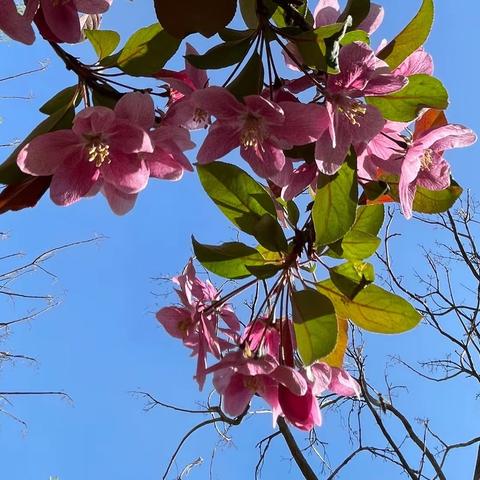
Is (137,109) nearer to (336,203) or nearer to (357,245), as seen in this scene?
(336,203)

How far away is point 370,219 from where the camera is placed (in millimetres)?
794

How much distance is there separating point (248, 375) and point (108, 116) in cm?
37

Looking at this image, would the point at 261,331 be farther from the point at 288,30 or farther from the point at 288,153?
the point at 288,30

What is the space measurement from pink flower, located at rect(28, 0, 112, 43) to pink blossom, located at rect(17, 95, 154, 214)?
0.09m

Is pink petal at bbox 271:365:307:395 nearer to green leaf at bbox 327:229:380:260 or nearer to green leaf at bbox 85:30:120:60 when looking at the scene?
green leaf at bbox 327:229:380:260

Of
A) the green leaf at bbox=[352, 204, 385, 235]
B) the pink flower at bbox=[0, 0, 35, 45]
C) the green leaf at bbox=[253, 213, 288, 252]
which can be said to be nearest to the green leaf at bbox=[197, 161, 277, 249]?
the green leaf at bbox=[253, 213, 288, 252]

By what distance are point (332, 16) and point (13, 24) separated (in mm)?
367

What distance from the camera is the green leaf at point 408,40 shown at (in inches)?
25.1

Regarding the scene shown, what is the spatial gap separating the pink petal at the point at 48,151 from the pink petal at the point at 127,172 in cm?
4

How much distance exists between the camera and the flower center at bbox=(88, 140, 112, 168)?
60 centimetres

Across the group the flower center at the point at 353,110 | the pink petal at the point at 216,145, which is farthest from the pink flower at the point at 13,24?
the flower center at the point at 353,110

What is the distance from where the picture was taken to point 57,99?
2.40 feet

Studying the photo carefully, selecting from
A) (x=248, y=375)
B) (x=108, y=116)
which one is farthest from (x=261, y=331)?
(x=108, y=116)

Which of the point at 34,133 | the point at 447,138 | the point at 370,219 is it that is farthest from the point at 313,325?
the point at 34,133
